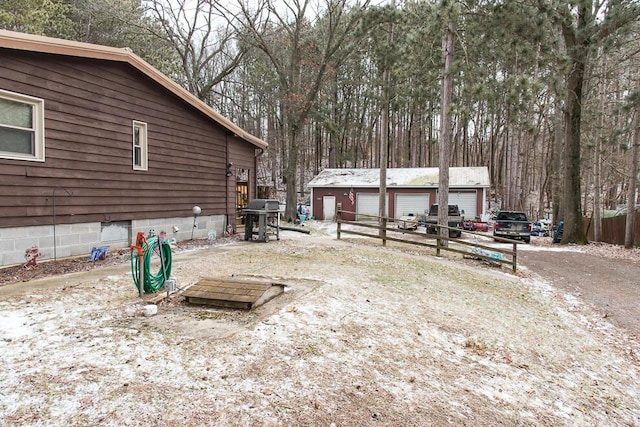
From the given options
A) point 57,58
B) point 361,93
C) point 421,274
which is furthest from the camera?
point 361,93

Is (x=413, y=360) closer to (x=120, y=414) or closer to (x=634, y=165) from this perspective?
(x=120, y=414)

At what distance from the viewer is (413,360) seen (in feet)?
12.4

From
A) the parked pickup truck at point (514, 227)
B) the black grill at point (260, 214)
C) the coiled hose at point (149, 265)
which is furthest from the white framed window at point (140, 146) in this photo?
the parked pickup truck at point (514, 227)

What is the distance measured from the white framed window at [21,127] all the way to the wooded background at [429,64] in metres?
10.2

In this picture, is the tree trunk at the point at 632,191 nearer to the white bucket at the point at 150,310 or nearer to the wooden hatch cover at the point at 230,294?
the wooden hatch cover at the point at 230,294

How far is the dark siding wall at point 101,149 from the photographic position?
6.84 m

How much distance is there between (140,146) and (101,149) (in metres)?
1.25

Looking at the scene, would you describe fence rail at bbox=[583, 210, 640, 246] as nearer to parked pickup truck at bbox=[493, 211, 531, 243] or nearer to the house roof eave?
parked pickup truck at bbox=[493, 211, 531, 243]

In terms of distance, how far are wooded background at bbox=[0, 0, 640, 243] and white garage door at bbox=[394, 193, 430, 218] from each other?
18.3 feet

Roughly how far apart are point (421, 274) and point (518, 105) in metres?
5.98

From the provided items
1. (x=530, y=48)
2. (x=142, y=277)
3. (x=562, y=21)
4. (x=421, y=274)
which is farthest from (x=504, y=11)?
(x=142, y=277)

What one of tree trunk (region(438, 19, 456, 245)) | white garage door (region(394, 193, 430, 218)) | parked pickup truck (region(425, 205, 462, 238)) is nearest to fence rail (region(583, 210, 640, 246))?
parked pickup truck (region(425, 205, 462, 238))

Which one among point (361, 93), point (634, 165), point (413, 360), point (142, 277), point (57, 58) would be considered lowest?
point (413, 360)

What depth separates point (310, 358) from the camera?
3508 mm
